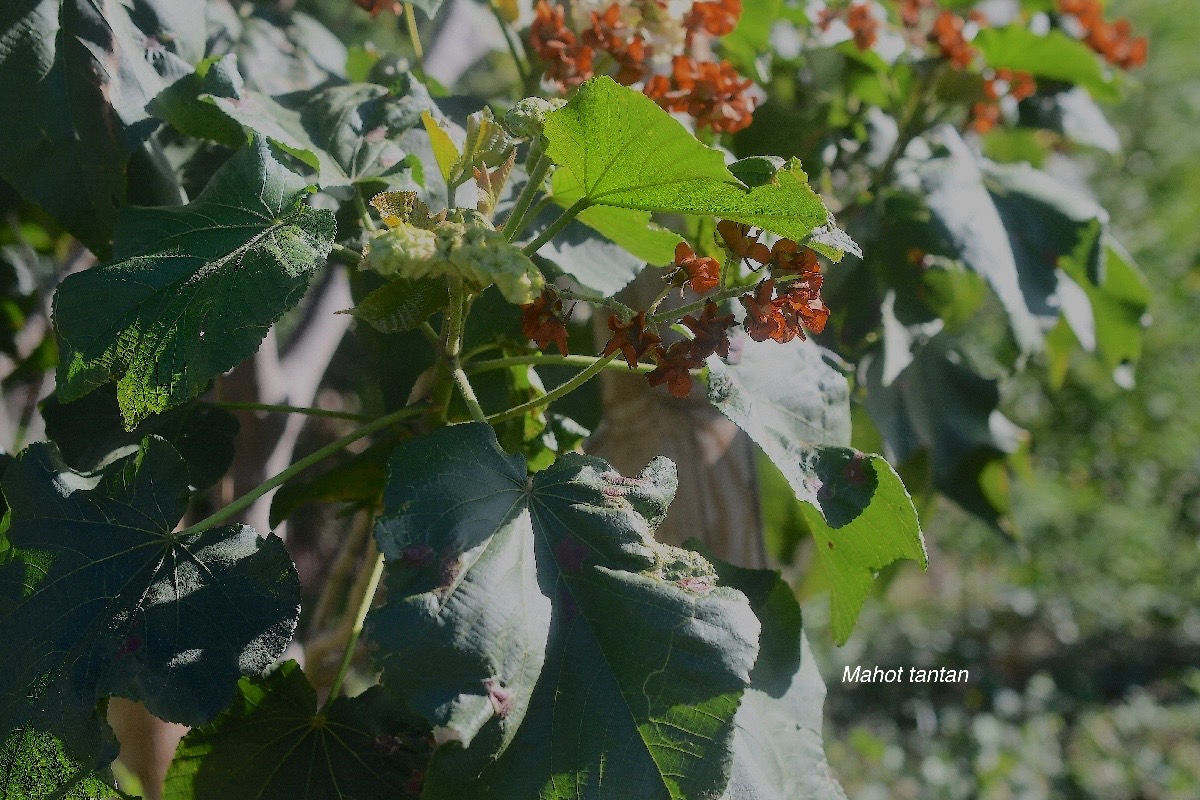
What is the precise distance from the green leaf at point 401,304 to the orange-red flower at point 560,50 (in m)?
0.35

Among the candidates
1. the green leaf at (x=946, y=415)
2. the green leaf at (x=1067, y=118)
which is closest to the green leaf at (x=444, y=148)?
the green leaf at (x=946, y=415)

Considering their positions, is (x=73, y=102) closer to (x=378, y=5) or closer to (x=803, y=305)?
(x=378, y=5)

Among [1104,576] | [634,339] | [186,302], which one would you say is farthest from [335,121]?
[1104,576]

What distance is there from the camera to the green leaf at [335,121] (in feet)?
2.54

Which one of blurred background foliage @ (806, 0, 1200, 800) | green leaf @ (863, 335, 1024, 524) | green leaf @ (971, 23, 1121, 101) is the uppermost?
green leaf @ (971, 23, 1121, 101)

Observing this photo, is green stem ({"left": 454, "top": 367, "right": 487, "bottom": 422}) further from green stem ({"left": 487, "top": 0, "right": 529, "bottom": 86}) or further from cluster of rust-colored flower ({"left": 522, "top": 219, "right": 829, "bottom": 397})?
green stem ({"left": 487, "top": 0, "right": 529, "bottom": 86})

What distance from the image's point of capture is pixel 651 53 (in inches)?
38.5

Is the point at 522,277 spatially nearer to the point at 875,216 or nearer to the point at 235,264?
the point at 235,264

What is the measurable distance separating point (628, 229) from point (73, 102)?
18.4 inches

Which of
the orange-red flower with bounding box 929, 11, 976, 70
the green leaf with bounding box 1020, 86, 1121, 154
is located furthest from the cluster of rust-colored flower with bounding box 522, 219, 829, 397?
the green leaf with bounding box 1020, 86, 1121, 154

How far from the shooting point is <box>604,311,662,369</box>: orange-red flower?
0.68 meters

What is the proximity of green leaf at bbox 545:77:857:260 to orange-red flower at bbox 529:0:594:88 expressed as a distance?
323 millimetres

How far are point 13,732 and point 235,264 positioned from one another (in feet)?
1.10

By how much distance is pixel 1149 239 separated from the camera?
4000 mm
